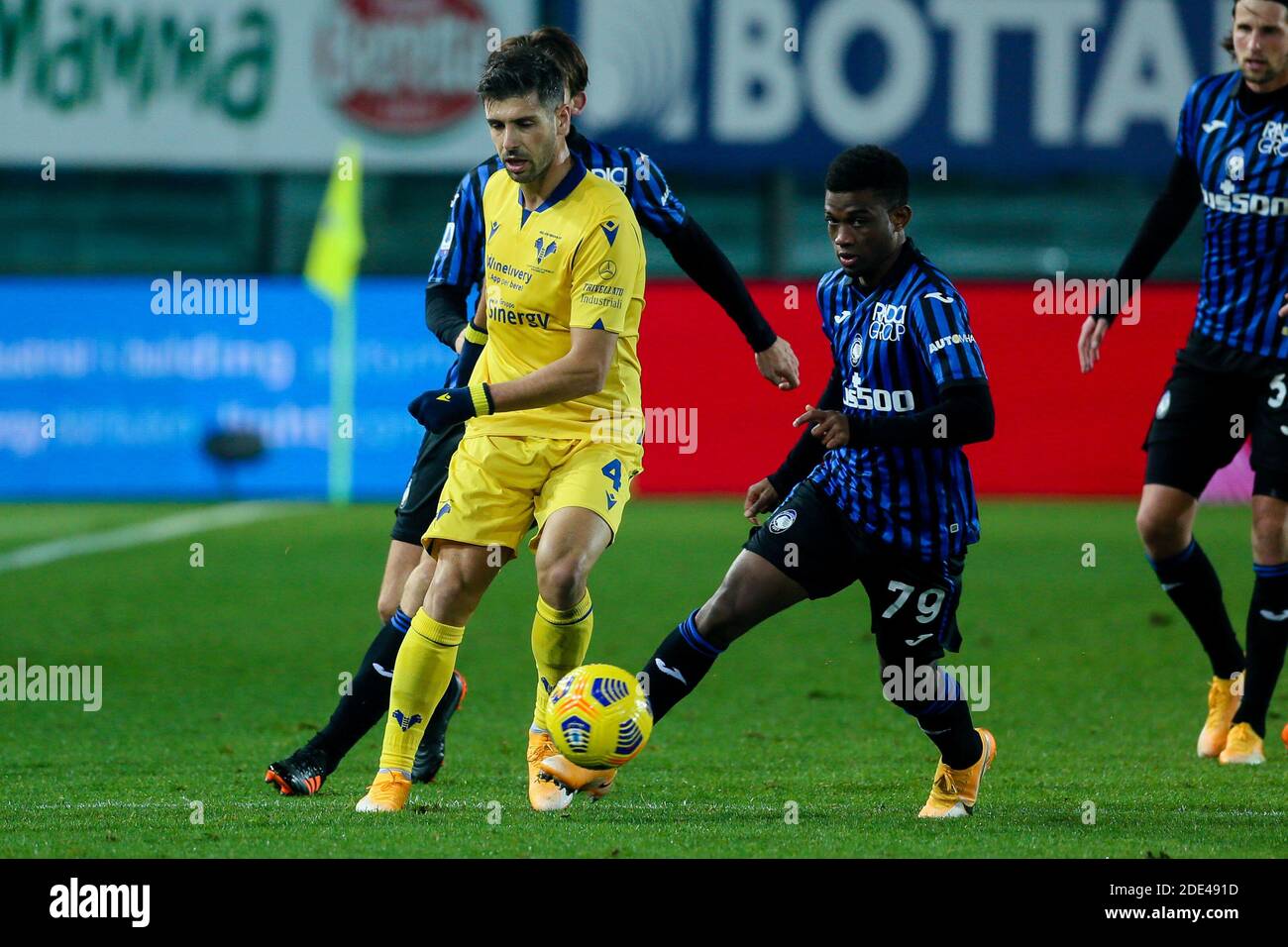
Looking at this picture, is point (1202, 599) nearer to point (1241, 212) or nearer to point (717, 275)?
point (1241, 212)

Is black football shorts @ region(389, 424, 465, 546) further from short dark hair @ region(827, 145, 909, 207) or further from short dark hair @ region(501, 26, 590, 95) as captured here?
short dark hair @ region(827, 145, 909, 207)

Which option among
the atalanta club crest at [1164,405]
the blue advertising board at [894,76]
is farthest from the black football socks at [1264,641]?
the blue advertising board at [894,76]

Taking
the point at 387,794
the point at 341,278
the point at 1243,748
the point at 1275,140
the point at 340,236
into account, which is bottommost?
the point at 1243,748

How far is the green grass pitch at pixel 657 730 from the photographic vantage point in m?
4.55

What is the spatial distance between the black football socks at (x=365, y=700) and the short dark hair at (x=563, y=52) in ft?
5.15

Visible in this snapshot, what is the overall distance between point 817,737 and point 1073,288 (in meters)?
10.5

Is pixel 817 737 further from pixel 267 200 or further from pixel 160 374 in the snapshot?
pixel 267 200

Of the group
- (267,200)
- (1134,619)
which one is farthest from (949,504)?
(267,200)

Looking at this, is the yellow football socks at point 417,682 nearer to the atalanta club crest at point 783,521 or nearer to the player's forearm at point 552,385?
the player's forearm at point 552,385

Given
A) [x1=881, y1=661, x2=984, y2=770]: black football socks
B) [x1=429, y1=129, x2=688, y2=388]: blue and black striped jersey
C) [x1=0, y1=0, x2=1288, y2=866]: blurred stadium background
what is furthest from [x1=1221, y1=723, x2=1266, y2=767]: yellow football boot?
[x1=0, y1=0, x2=1288, y2=866]: blurred stadium background

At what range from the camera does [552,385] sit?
15.9 ft

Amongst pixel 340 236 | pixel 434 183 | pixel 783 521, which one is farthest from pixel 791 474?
pixel 434 183

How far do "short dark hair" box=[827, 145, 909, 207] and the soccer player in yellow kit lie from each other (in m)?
0.59

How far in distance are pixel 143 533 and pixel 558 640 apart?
27.9 feet
